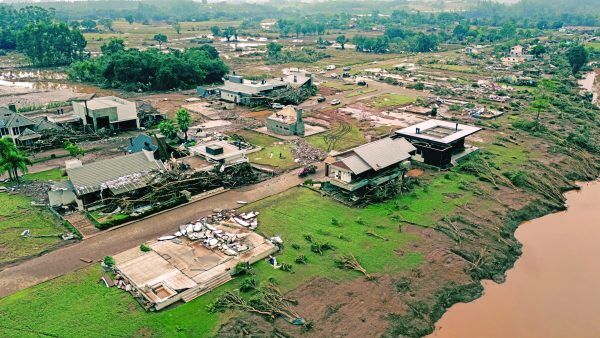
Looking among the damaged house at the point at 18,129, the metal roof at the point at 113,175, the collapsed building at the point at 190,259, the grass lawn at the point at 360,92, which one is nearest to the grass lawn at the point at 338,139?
the metal roof at the point at 113,175

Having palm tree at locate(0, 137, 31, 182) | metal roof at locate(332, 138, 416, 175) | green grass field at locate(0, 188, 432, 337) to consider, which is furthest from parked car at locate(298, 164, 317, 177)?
palm tree at locate(0, 137, 31, 182)

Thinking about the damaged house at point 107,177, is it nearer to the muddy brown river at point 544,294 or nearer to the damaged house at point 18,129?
the damaged house at point 18,129

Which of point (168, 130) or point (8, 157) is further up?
point (8, 157)

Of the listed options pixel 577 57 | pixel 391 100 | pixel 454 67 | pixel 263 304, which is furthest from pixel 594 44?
pixel 263 304

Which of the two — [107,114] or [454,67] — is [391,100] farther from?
[107,114]

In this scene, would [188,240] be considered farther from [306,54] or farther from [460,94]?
[306,54]

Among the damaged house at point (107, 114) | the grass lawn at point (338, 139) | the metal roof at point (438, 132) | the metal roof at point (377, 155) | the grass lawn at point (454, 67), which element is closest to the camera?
the metal roof at point (377, 155)
